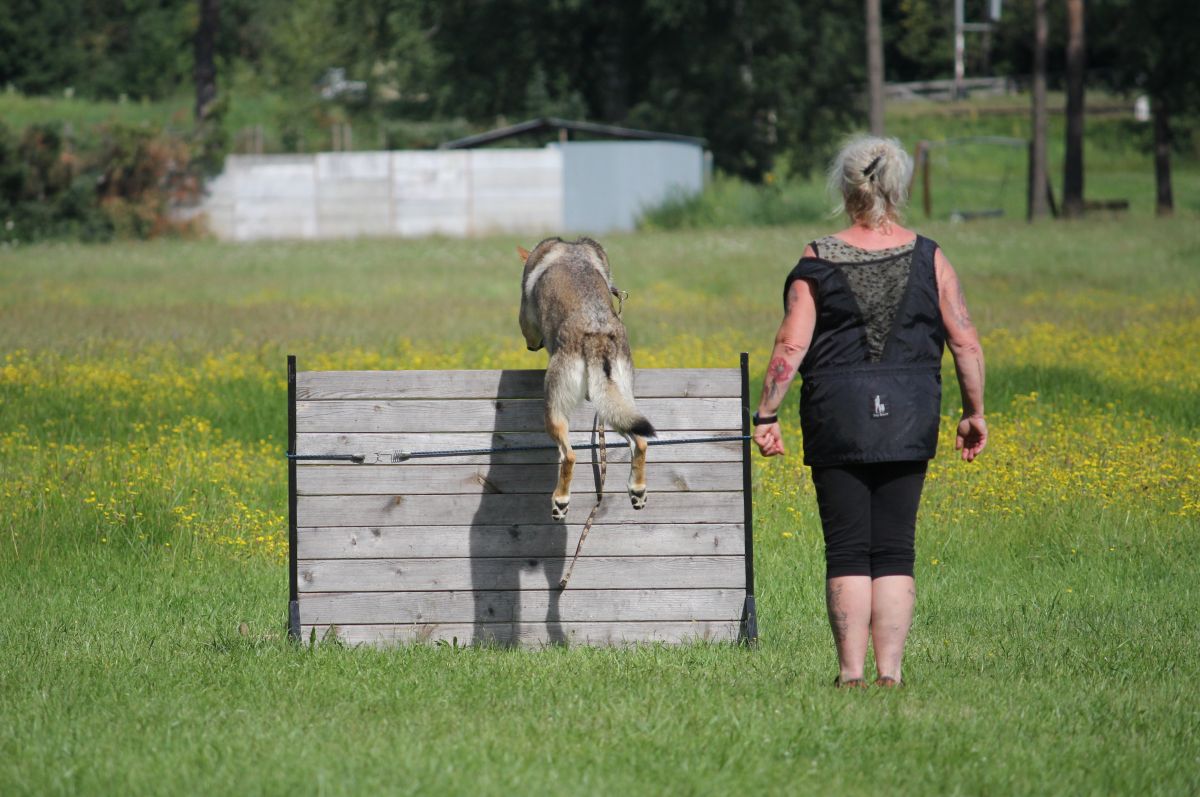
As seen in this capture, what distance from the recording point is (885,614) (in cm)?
507

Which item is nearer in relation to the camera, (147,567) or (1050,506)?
(147,567)

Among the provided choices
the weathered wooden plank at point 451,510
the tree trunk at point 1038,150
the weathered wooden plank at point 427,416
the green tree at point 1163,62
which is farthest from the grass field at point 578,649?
the green tree at point 1163,62

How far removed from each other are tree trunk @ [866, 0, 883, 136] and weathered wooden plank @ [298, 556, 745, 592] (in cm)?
3472

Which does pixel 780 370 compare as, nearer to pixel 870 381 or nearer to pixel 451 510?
pixel 870 381

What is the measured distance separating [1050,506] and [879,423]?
4.49 meters

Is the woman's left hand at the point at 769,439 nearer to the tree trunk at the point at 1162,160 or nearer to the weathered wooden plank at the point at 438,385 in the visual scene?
the weathered wooden plank at the point at 438,385

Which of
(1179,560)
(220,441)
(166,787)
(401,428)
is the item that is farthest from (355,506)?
(220,441)

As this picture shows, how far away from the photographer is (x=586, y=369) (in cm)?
562

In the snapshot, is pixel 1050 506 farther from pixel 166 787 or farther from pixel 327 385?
pixel 166 787

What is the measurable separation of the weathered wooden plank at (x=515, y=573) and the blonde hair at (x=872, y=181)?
1868 millimetres

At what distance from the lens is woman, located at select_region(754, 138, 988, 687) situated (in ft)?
16.2

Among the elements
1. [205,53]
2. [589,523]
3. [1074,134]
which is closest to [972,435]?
[589,523]

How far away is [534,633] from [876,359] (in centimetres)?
218

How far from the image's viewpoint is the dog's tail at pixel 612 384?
18.0ft
